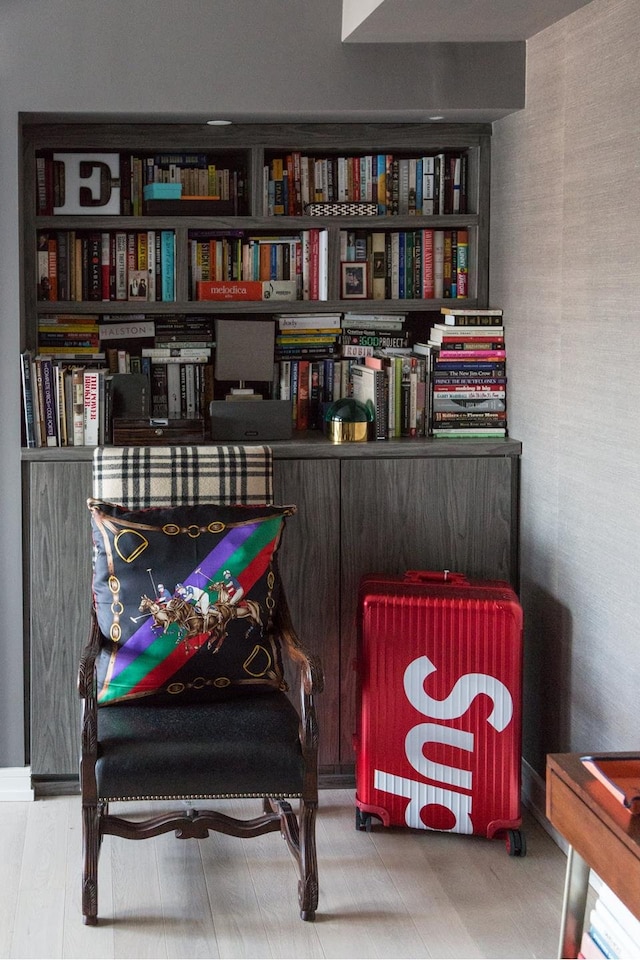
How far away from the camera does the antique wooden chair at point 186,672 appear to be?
2.77 metres

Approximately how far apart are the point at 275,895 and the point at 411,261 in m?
2.12

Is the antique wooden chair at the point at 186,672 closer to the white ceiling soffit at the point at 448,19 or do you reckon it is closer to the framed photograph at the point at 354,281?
the framed photograph at the point at 354,281

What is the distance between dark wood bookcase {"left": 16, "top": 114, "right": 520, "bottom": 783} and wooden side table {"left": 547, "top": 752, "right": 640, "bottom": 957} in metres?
1.36

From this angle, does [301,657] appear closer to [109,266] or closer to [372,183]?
[109,266]

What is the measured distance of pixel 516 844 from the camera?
10.4 feet

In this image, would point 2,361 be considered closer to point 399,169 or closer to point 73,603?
point 73,603

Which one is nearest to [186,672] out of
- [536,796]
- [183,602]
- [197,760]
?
[183,602]

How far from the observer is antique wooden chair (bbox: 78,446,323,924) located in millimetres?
2770

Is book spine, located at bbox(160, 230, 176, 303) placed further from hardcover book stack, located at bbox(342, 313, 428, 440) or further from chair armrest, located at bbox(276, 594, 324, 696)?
chair armrest, located at bbox(276, 594, 324, 696)

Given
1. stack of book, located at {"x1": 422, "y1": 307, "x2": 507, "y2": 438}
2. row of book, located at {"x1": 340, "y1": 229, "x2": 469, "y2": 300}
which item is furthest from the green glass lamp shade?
row of book, located at {"x1": 340, "y1": 229, "x2": 469, "y2": 300}

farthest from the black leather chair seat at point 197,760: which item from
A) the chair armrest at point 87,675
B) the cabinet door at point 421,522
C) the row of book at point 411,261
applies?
the row of book at point 411,261

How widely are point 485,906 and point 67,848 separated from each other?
3.83 ft

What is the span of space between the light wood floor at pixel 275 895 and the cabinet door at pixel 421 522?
1.80 ft

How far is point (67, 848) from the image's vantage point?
3.22m
